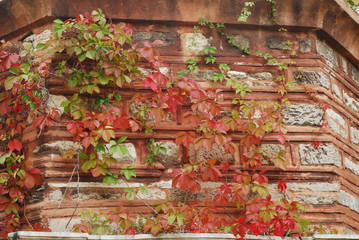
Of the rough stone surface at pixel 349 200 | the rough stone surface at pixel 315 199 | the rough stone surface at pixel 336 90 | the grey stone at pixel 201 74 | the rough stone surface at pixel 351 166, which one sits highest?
the grey stone at pixel 201 74

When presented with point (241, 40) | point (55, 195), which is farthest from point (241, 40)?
point (55, 195)

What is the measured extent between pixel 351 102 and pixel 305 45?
721 mm

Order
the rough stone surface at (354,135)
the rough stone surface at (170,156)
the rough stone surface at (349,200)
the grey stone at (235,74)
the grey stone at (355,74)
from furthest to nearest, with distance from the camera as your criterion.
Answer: the grey stone at (355,74), the rough stone surface at (354,135), the grey stone at (235,74), the rough stone surface at (349,200), the rough stone surface at (170,156)

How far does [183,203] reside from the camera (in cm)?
368

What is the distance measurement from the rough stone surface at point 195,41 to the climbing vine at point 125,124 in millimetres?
181

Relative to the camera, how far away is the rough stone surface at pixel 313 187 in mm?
3885

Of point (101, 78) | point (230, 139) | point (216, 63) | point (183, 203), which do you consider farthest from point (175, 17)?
point (183, 203)

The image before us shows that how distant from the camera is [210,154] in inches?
153

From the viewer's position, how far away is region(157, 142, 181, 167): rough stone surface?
12.5 feet

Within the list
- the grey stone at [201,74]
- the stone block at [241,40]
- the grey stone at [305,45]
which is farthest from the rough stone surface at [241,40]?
the grey stone at [305,45]

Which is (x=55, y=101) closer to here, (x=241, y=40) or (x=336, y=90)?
(x=241, y=40)

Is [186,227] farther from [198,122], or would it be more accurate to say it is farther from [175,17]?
[175,17]

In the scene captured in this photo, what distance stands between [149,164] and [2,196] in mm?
1012

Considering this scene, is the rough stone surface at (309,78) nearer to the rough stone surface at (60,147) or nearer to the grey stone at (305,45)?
the grey stone at (305,45)
